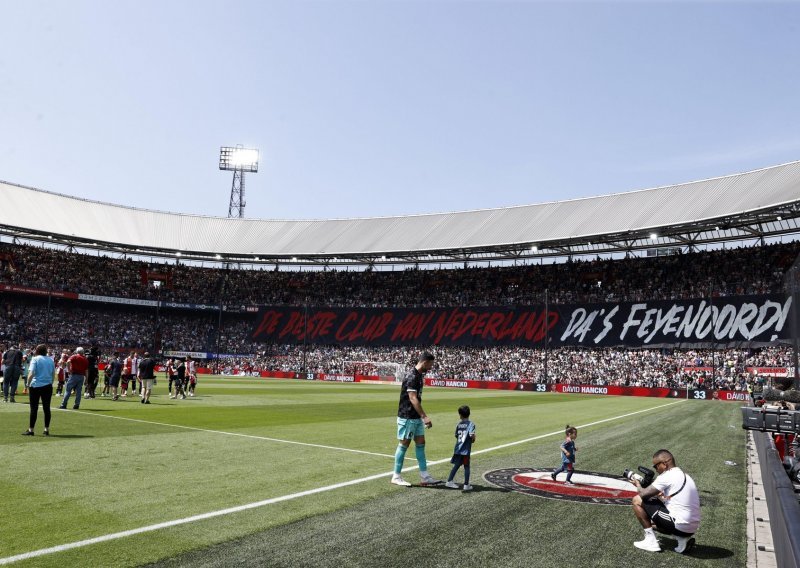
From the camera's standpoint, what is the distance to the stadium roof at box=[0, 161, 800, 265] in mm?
51969

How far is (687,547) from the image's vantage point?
22.8 ft

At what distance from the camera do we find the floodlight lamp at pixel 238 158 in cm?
9806

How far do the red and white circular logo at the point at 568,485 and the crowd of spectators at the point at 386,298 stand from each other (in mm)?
38617

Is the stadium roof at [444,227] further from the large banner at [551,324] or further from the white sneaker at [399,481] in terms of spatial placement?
the white sneaker at [399,481]

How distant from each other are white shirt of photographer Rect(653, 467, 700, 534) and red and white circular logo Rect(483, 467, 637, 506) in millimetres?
2117

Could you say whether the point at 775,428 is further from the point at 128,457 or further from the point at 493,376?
the point at 493,376

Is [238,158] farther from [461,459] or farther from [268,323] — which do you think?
[461,459]

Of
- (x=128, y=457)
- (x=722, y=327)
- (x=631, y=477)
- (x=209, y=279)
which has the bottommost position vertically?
(x=128, y=457)

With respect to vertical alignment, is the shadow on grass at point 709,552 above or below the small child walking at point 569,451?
below

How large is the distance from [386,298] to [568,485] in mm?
66112

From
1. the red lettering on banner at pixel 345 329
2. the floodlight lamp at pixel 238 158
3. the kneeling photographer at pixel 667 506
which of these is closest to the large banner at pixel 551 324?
the red lettering on banner at pixel 345 329

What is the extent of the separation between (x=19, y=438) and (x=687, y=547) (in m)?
12.7

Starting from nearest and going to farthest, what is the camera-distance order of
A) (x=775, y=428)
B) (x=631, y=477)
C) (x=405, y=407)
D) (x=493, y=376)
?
(x=631, y=477)
(x=405, y=407)
(x=775, y=428)
(x=493, y=376)

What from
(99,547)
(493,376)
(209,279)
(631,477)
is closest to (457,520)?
(631,477)
